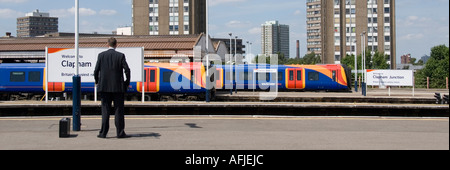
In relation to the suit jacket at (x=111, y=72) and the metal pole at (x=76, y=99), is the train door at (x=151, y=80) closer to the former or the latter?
the metal pole at (x=76, y=99)

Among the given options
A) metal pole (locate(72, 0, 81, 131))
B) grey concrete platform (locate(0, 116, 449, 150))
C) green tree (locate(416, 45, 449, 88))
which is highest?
green tree (locate(416, 45, 449, 88))

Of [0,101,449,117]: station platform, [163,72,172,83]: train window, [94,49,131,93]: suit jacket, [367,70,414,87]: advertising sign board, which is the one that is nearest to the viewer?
[94,49,131,93]: suit jacket

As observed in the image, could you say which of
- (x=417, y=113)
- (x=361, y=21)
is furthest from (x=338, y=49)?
(x=417, y=113)

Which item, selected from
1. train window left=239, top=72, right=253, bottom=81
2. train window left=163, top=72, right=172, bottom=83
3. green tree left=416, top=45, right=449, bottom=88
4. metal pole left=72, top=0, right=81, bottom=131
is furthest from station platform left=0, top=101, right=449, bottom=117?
green tree left=416, top=45, right=449, bottom=88

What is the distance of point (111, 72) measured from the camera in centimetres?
797

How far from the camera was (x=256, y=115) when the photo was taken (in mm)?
13734

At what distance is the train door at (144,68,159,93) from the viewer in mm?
29016

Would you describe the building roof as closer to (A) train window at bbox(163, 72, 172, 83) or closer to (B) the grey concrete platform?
(A) train window at bbox(163, 72, 172, 83)

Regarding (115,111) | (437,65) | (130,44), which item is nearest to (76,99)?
(115,111)

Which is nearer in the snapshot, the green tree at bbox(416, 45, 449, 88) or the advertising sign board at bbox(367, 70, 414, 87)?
the advertising sign board at bbox(367, 70, 414, 87)

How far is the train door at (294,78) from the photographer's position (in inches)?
1580

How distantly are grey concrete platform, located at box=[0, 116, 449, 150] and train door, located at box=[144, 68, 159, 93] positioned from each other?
55.2 ft

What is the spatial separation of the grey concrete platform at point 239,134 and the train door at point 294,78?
27.8 metres
